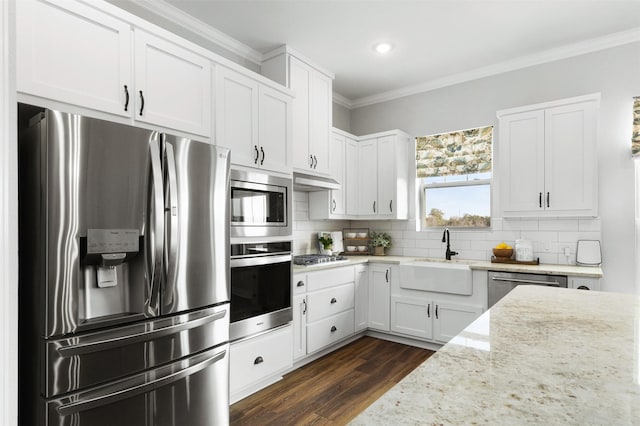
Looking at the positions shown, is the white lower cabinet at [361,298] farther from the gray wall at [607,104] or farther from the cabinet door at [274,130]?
the gray wall at [607,104]

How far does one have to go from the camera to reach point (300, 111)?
3.48 metres

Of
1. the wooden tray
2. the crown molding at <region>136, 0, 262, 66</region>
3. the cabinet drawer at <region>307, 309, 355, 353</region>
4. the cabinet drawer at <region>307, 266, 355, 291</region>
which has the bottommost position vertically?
the cabinet drawer at <region>307, 309, 355, 353</region>

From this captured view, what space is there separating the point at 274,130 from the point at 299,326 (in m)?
1.61

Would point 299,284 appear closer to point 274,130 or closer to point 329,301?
point 329,301

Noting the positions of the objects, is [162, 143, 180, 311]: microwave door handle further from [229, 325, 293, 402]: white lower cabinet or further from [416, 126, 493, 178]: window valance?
[416, 126, 493, 178]: window valance

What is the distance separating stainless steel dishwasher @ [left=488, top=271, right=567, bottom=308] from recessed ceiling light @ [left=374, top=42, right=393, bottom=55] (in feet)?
7.35

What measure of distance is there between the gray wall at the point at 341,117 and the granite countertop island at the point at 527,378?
383 cm

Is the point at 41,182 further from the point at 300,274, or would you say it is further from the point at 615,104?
the point at 615,104

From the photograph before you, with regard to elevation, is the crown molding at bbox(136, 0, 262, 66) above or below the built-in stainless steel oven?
above

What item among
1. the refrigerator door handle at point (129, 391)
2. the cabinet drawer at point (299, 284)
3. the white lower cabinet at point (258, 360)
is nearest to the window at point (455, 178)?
the cabinet drawer at point (299, 284)

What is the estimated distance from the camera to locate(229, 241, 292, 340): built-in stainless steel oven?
2422 millimetres

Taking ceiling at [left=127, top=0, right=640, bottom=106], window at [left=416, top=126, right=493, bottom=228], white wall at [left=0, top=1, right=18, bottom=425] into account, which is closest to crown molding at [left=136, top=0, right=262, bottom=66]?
ceiling at [left=127, top=0, right=640, bottom=106]

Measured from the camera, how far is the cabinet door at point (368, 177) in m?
4.35

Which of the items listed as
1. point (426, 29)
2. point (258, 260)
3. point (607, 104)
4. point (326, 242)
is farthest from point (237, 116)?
point (607, 104)
